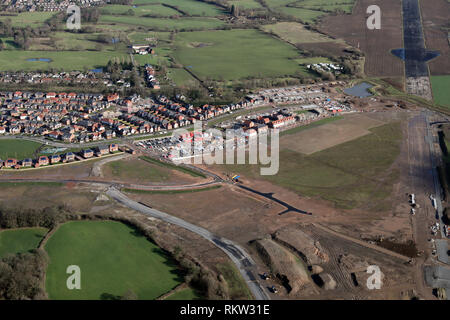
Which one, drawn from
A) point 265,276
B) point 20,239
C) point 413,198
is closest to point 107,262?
point 20,239

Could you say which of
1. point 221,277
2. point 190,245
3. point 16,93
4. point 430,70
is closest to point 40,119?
point 16,93

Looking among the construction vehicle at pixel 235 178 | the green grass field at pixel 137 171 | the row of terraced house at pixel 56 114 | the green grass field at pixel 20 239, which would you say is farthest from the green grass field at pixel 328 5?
the green grass field at pixel 20 239

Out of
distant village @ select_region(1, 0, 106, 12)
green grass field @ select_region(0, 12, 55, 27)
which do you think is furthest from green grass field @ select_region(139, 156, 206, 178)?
distant village @ select_region(1, 0, 106, 12)

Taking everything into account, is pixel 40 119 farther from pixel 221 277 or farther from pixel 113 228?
pixel 221 277

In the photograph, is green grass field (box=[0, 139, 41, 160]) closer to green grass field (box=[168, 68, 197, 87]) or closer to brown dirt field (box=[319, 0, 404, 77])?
green grass field (box=[168, 68, 197, 87])

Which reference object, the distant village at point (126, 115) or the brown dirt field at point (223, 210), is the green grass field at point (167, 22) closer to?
the distant village at point (126, 115)

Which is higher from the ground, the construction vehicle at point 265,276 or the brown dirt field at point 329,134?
the brown dirt field at point 329,134

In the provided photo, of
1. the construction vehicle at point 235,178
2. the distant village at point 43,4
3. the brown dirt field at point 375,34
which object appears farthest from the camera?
the distant village at point 43,4

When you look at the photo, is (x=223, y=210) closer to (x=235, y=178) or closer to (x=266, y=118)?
(x=235, y=178)
